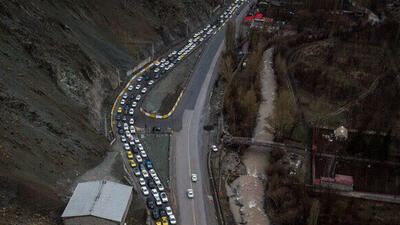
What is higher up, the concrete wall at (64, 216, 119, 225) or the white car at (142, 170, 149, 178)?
the white car at (142, 170, 149, 178)

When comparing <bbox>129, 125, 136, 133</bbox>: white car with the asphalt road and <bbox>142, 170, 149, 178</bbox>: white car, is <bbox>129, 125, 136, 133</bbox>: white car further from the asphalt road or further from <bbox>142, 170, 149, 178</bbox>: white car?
<bbox>142, 170, 149, 178</bbox>: white car

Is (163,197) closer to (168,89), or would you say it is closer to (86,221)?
(86,221)

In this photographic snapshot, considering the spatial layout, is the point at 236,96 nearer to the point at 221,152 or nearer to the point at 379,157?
the point at 221,152

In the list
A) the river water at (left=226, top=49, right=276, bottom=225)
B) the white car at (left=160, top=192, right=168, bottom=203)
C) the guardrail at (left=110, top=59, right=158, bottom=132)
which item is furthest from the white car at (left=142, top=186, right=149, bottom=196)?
the guardrail at (left=110, top=59, right=158, bottom=132)

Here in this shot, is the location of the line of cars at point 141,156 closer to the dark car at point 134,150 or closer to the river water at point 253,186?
the dark car at point 134,150

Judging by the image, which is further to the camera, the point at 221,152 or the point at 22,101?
the point at 221,152

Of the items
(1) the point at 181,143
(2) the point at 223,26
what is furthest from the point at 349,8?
(1) the point at 181,143
